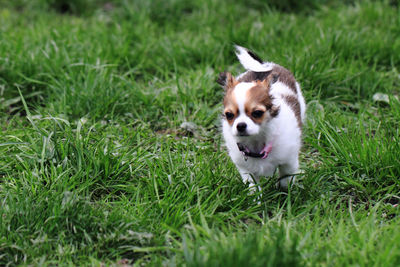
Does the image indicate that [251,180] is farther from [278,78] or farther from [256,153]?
[278,78]

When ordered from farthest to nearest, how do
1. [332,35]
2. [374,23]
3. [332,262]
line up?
[374,23] → [332,35] → [332,262]

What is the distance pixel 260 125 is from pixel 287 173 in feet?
1.87

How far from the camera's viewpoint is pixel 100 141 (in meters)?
3.88

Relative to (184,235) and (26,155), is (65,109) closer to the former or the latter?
(26,155)

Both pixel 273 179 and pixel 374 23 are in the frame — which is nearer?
pixel 273 179

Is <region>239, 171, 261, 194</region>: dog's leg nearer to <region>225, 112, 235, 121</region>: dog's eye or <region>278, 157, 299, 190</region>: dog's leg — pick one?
<region>278, 157, 299, 190</region>: dog's leg

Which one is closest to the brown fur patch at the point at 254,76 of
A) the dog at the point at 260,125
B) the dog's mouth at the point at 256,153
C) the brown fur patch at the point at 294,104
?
the dog at the point at 260,125

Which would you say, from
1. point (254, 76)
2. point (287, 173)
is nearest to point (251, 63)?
point (254, 76)

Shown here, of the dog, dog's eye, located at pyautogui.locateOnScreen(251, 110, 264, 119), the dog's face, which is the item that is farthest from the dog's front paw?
dog's eye, located at pyautogui.locateOnScreen(251, 110, 264, 119)

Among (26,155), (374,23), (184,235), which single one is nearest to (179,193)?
(184,235)

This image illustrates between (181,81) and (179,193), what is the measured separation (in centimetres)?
187

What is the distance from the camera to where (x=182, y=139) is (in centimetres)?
447

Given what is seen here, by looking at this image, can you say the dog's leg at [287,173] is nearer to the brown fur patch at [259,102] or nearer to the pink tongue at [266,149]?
→ the pink tongue at [266,149]

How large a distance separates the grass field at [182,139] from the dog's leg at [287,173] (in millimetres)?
75
